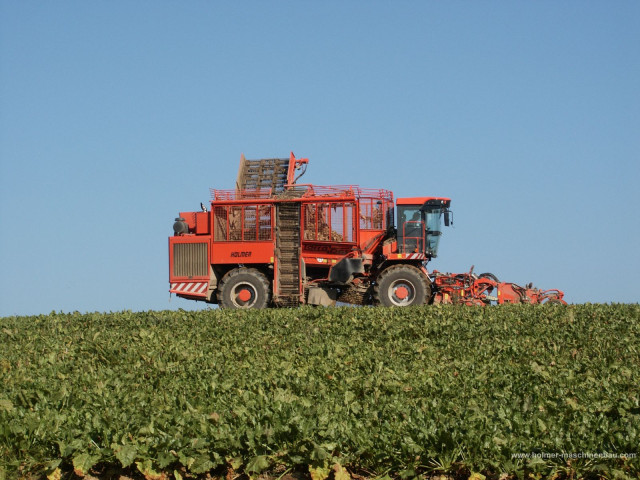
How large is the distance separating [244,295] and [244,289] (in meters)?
0.17

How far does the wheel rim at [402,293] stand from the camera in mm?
18641

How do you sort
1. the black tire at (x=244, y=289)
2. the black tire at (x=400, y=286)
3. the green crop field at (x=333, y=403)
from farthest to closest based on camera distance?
the black tire at (x=244, y=289) < the black tire at (x=400, y=286) < the green crop field at (x=333, y=403)

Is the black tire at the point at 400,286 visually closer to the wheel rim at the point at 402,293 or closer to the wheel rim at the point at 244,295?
the wheel rim at the point at 402,293

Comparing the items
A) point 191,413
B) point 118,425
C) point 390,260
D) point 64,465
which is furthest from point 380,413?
point 390,260

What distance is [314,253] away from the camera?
1983cm

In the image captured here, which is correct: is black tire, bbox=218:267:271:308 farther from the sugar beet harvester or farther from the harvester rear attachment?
the harvester rear attachment

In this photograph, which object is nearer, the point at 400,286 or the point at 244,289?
the point at 400,286

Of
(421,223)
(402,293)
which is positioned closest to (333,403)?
(402,293)

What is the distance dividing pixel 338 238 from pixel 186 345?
8.46 meters

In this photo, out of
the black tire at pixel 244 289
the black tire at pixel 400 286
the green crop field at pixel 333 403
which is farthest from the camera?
the black tire at pixel 244 289

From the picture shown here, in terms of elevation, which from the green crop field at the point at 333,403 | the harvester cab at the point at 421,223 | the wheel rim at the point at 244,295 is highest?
the harvester cab at the point at 421,223

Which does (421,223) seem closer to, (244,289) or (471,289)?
(471,289)

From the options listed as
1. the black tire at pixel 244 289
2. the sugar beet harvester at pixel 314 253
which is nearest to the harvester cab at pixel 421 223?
the sugar beet harvester at pixel 314 253

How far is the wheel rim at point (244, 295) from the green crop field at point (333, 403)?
6727mm
